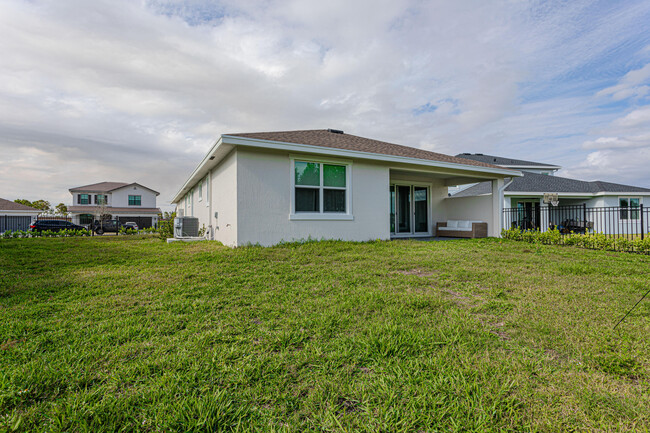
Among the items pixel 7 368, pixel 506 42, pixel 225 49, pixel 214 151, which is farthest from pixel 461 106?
pixel 7 368

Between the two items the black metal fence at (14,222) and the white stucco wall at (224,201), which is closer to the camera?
the white stucco wall at (224,201)

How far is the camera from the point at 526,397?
1763 mm

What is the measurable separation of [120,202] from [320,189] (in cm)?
4025

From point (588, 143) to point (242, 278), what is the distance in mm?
26668

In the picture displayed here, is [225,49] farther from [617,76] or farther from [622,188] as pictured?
[622,188]

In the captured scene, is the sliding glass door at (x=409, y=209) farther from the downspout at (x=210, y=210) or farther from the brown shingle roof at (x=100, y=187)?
the brown shingle roof at (x=100, y=187)

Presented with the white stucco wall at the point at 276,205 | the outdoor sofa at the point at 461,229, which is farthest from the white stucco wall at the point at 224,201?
the outdoor sofa at the point at 461,229

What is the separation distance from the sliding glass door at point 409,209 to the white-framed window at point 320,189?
4584 millimetres

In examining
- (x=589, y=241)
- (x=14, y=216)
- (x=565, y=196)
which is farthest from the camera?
(x=14, y=216)

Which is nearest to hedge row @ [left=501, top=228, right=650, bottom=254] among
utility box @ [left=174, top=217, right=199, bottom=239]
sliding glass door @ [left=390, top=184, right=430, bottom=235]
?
sliding glass door @ [left=390, top=184, right=430, bottom=235]

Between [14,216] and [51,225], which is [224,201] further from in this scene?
[14,216]

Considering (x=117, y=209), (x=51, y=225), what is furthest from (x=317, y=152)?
(x=117, y=209)

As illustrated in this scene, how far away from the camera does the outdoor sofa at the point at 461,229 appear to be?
39.4 ft

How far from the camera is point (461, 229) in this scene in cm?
1273
